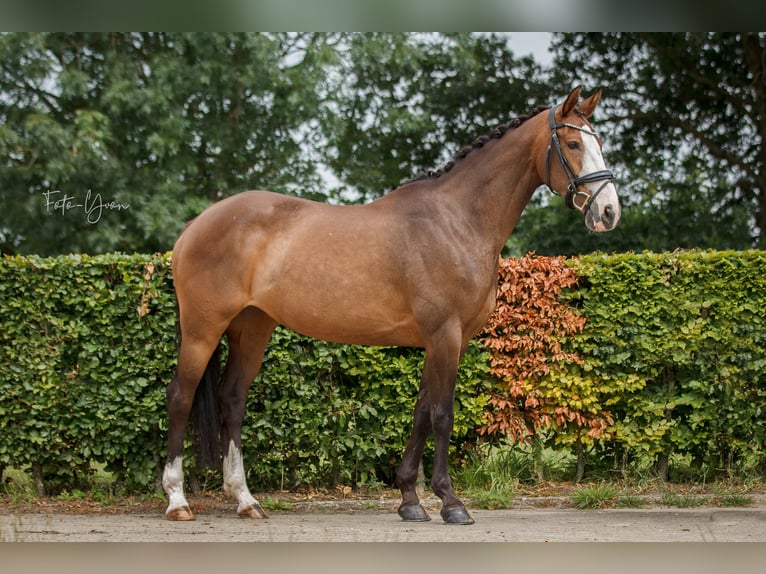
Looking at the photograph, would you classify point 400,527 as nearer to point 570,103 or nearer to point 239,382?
point 239,382

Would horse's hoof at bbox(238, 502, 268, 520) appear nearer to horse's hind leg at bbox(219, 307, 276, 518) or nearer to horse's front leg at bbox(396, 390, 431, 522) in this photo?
horse's hind leg at bbox(219, 307, 276, 518)

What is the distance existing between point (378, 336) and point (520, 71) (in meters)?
8.93

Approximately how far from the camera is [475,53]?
43.4 feet

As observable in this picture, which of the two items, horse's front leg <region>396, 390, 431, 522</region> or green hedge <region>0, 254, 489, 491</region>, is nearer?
horse's front leg <region>396, 390, 431, 522</region>

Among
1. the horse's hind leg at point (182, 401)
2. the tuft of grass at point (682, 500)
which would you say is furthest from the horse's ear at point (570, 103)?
the tuft of grass at point (682, 500)

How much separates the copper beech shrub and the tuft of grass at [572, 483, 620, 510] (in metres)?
0.46

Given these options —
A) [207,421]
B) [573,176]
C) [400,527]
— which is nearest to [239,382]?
[207,421]

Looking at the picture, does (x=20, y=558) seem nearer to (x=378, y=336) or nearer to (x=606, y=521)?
(x=378, y=336)

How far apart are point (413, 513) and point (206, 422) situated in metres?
1.55

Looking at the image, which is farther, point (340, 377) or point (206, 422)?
point (340, 377)

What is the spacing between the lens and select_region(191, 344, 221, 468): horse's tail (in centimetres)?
555

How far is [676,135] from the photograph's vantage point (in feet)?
41.1

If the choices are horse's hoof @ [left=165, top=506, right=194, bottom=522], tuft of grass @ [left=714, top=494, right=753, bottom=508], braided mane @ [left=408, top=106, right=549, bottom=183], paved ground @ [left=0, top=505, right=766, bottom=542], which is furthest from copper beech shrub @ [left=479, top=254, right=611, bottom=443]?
horse's hoof @ [left=165, top=506, right=194, bottom=522]

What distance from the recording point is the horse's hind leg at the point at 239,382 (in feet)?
18.4
